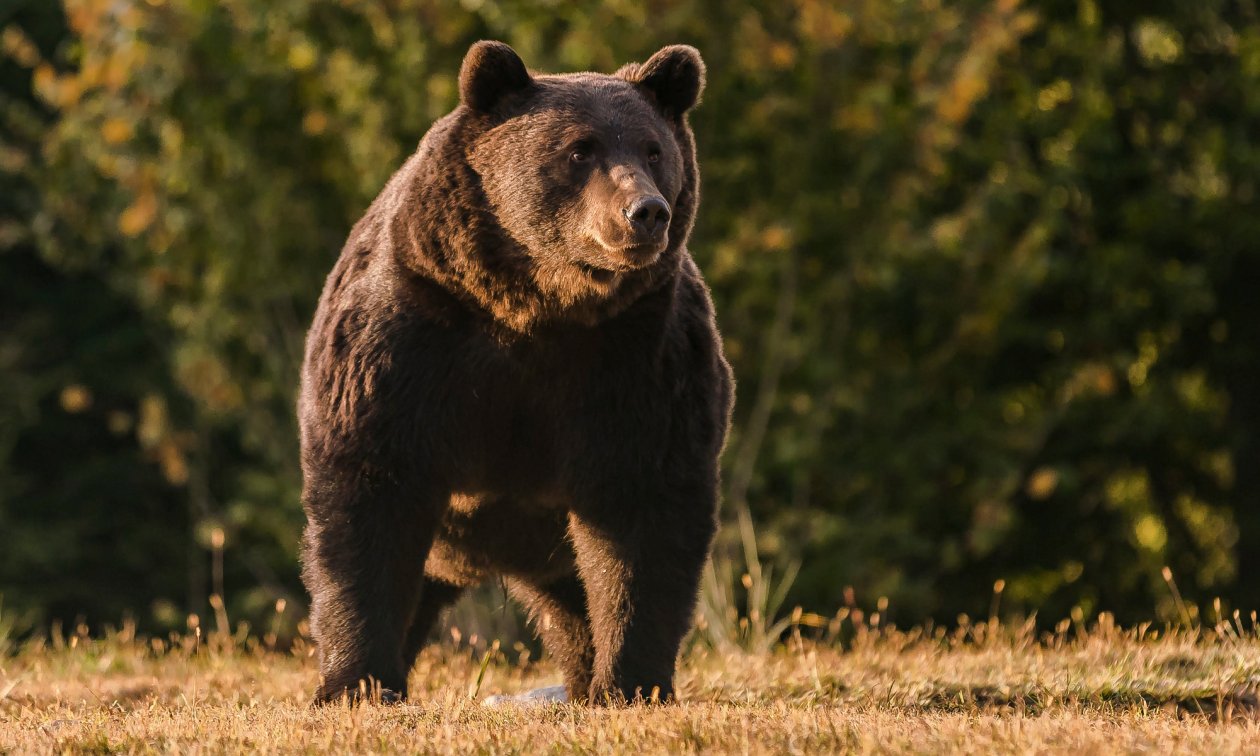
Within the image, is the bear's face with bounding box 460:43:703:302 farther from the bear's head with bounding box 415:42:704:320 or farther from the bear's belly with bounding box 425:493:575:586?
the bear's belly with bounding box 425:493:575:586

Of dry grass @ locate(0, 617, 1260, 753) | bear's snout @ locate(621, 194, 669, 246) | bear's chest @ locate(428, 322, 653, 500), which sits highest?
bear's snout @ locate(621, 194, 669, 246)

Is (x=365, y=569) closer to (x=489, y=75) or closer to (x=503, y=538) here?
(x=503, y=538)

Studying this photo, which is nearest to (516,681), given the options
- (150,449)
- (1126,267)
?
(1126,267)

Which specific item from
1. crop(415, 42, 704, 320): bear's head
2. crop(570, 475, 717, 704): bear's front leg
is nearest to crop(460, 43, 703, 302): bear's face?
crop(415, 42, 704, 320): bear's head

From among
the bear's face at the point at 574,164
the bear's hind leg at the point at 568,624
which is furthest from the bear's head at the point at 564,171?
the bear's hind leg at the point at 568,624

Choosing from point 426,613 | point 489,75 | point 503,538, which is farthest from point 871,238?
point 489,75

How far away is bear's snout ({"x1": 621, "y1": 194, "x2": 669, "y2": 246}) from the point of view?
5.18m

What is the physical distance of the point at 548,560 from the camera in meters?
6.17

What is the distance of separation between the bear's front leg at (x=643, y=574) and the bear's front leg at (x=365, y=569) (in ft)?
1.83

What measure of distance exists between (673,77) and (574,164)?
22.1 inches

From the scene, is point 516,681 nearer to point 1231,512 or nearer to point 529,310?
point 529,310

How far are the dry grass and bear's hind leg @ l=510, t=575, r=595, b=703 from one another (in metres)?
0.37

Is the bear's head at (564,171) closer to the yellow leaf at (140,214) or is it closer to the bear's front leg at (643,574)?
the bear's front leg at (643,574)

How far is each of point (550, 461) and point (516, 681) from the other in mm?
1975
